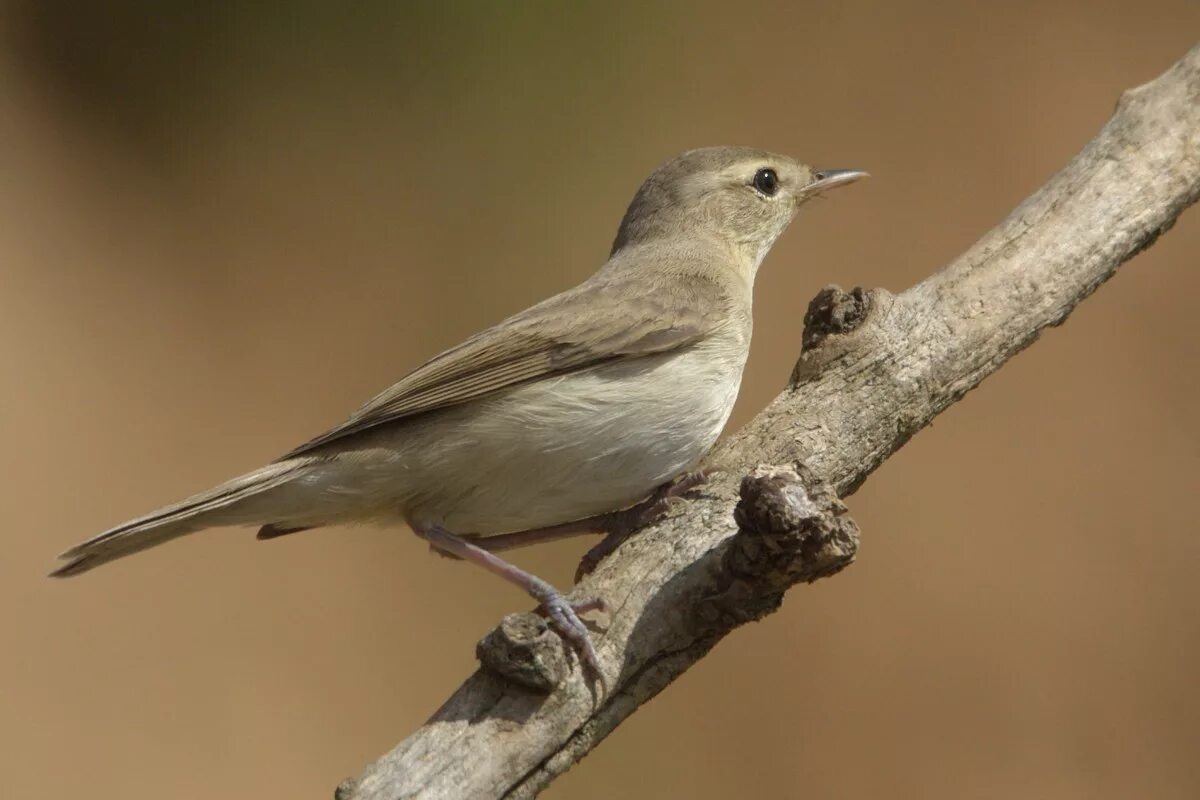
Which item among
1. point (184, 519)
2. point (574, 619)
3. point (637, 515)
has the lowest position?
point (574, 619)

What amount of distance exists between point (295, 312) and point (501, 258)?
1270 millimetres

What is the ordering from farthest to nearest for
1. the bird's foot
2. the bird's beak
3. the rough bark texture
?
the bird's beak
the bird's foot
the rough bark texture

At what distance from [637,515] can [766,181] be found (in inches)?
64.4

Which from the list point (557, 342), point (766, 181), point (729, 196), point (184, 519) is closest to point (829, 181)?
point (766, 181)

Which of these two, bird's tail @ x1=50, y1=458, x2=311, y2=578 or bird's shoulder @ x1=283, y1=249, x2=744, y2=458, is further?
bird's shoulder @ x1=283, y1=249, x2=744, y2=458

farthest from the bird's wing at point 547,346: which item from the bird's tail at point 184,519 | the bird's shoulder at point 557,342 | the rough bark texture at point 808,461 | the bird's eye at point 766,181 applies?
the bird's eye at point 766,181

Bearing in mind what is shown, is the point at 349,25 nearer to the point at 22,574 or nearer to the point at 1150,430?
the point at 22,574

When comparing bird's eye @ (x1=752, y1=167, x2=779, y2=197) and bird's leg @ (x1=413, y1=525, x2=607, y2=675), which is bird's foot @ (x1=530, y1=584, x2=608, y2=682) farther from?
bird's eye @ (x1=752, y1=167, x2=779, y2=197)

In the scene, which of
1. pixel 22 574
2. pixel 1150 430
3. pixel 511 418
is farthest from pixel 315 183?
pixel 1150 430

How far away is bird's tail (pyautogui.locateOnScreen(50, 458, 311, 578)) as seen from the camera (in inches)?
126

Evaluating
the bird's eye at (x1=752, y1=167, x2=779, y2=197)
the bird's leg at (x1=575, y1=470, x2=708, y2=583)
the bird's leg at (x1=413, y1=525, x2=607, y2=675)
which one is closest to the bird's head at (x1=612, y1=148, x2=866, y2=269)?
the bird's eye at (x1=752, y1=167, x2=779, y2=197)

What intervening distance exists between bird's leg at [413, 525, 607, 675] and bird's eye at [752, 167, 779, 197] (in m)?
1.80

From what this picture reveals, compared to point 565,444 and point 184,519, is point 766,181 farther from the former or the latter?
point 184,519

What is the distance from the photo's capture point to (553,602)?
2795mm
